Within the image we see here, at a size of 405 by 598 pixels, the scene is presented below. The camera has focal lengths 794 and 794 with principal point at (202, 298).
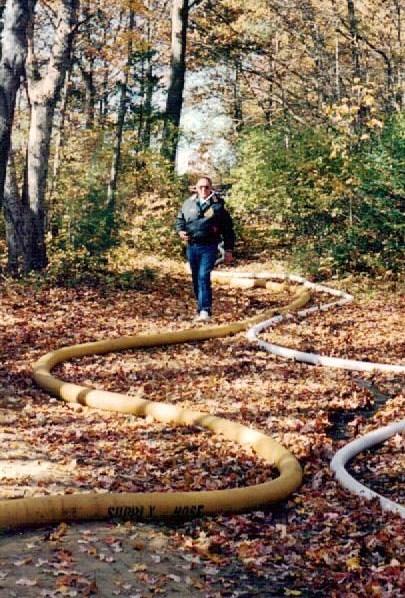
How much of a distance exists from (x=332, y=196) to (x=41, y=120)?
22.1 feet

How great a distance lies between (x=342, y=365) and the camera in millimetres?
9492

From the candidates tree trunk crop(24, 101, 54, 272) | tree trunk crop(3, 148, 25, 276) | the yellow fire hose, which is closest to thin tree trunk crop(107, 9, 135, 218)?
tree trunk crop(24, 101, 54, 272)

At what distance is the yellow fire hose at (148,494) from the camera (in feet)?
15.0

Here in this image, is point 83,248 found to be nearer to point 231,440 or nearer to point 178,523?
point 231,440

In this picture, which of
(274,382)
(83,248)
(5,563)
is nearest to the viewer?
(5,563)

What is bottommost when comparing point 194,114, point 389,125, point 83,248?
point 83,248

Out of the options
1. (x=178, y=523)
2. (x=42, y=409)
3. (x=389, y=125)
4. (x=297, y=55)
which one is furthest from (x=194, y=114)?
(x=178, y=523)

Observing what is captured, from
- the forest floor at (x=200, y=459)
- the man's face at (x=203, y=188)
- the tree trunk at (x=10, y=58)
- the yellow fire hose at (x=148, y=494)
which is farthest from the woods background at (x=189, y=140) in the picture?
the yellow fire hose at (x=148, y=494)

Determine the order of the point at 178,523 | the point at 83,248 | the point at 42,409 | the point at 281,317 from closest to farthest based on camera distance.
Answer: the point at 178,523
the point at 42,409
the point at 281,317
the point at 83,248

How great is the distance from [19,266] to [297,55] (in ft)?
70.2

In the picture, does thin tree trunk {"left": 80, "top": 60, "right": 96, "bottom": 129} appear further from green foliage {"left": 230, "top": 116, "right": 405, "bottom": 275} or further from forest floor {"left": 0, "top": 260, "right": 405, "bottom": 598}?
forest floor {"left": 0, "top": 260, "right": 405, "bottom": 598}

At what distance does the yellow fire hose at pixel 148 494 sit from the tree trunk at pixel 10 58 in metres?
2.69

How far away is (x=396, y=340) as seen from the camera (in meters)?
11.0

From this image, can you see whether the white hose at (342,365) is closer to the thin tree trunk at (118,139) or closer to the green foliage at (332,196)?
the green foliage at (332,196)
